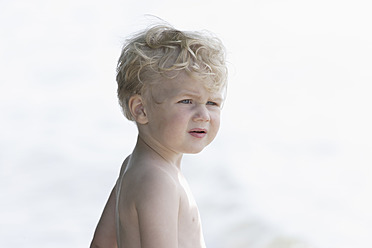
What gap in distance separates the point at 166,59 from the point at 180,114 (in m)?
0.10

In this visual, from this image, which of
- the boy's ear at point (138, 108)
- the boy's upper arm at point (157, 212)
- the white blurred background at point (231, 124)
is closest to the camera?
the boy's upper arm at point (157, 212)

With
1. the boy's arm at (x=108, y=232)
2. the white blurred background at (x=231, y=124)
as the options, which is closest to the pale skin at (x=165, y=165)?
the boy's arm at (x=108, y=232)

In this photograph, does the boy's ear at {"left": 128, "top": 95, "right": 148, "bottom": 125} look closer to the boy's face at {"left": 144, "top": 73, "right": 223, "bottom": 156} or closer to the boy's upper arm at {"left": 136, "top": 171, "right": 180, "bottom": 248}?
the boy's face at {"left": 144, "top": 73, "right": 223, "bottom": 156}

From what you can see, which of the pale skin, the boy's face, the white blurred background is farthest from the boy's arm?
the white blurred background

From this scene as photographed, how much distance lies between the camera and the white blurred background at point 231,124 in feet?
8.50

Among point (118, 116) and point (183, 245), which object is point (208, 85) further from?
point (118, 116)

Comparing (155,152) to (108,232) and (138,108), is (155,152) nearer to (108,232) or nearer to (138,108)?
(138,108)

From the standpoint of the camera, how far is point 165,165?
105 cm

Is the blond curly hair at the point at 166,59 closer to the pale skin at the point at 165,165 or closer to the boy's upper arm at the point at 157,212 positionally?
the pale skin at the point at 165,165

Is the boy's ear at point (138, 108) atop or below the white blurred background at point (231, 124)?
below

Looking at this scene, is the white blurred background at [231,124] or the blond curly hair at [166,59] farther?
the white blurred background at [231,124]

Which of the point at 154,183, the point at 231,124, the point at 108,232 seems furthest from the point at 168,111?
the point at 231,124

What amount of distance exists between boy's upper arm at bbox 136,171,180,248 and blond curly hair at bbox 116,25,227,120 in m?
0.17

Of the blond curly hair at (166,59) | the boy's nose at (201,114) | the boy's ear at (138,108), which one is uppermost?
the blond curly hair at (166,59)
